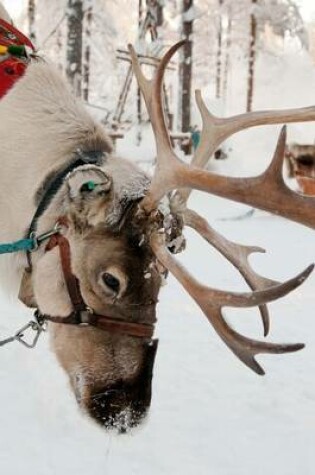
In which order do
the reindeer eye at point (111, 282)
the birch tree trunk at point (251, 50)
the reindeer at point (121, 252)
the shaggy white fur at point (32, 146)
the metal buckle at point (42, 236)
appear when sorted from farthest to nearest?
1. the birch tree trunk at point (251, 50)
2. the shaggy white fur at point (32, 146)
3. the metal buckle at point (42, 236)
4. the reindeer eye at point (111, 282)
5. the reindeer at point (121, 252)

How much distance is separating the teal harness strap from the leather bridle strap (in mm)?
98

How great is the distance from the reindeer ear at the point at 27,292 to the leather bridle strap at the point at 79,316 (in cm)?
29

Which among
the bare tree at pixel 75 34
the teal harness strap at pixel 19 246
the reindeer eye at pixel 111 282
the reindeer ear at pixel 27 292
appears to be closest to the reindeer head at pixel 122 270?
the reindeer eye at pixel 111 282

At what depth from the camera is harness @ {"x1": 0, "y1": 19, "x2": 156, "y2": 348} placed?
272cm

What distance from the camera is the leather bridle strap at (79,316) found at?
270cm

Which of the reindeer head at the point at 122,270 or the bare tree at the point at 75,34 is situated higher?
the bare tree at the point at 75,34

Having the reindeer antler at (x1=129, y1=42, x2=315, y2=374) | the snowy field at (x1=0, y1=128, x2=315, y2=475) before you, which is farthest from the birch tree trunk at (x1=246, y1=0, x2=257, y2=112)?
the reindeer antler at (x1=129, y1=42, x2=315, y2=374)

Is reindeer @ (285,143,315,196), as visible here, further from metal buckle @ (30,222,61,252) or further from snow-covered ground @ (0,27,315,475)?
Answer: metal buckle @ (30,222,61,252)

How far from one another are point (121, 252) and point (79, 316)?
1.17ft

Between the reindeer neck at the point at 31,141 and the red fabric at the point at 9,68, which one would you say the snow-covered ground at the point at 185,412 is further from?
the red fabric at the point at 9,68

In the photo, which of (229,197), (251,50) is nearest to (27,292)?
(229,197)

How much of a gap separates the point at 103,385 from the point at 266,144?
87.6 ft

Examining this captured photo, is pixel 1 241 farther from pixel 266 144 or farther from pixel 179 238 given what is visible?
pixel 266 144

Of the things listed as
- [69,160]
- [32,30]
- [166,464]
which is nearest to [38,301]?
[69,160]
